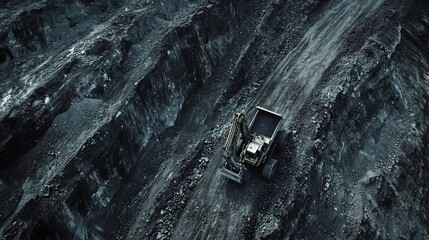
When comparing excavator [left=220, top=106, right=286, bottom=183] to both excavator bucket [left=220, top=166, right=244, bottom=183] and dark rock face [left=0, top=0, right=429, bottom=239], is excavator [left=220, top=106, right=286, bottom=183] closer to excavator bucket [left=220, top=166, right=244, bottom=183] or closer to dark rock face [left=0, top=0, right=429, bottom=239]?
excavator bucket [left=220, top=166, right=244, bottom=183]

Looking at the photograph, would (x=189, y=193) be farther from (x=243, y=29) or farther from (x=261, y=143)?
(x=243, y=29)

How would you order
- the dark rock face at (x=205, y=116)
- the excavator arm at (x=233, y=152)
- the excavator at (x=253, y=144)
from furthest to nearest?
the dark rock face at (x=205, y=116) < the excavator at (x=253, y=144) < the excavator arm at (x=233, y=152)

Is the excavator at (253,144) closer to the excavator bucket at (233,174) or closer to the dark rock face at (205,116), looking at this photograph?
the excavator bucket at (233,174)

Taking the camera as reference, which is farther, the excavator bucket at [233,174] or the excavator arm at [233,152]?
the excavator bucket at [233,174]

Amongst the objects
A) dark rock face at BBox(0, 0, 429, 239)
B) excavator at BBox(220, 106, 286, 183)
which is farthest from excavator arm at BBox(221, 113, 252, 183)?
dark rock face at BBox(0, 0, 429, 239)

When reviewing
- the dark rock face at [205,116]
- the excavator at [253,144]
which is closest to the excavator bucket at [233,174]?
the excavator at [253,144]

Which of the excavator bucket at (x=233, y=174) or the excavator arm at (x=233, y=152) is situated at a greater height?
the excavator arm at (x=233, y=152)
